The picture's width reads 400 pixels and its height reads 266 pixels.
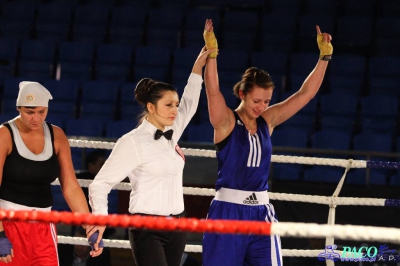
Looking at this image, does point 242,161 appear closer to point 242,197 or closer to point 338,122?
point 242,197

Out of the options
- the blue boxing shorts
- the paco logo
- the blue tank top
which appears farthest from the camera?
the paco logo

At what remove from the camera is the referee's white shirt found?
117 inches

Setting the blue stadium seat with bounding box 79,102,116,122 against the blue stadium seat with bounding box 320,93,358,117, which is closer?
the blue stadium seat with bounding box 320,93,358,117

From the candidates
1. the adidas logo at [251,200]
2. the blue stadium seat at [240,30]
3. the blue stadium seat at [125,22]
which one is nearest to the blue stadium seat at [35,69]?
the blue stadium seat at [125,22]

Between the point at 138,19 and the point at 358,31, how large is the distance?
9.02 ft

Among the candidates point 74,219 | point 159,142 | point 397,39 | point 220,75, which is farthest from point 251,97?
point 397,39

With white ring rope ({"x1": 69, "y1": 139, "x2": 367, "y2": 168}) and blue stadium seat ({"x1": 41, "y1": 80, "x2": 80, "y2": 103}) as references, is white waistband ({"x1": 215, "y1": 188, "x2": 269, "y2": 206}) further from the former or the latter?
blue stadium seat ({"x1": 41, "y1": 80, "x2": 80, "y2": 103})

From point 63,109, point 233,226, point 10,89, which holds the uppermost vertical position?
point 10,89

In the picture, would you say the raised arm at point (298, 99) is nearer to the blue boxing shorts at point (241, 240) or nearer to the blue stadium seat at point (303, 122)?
the blue boxing shorts at point (241, 240)

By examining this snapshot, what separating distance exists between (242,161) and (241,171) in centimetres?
5

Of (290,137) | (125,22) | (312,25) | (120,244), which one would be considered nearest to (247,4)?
(312,25)

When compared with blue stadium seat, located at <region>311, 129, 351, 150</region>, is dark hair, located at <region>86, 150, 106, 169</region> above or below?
below

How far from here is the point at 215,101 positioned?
3.12 meters

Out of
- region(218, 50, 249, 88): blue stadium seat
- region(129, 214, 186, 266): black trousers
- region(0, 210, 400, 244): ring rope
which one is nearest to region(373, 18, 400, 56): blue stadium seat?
region(218, 50, 249, 88): blue stadium seat
